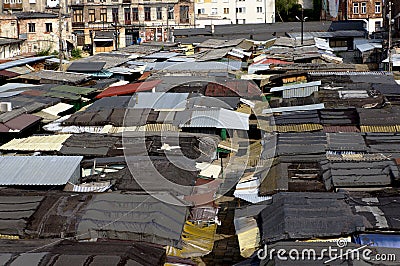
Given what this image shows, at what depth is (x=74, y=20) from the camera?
49.3 metres

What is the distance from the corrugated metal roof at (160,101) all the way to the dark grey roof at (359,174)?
23.8 ft

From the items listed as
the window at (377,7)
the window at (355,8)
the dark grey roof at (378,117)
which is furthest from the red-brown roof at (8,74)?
the window at (377,7)

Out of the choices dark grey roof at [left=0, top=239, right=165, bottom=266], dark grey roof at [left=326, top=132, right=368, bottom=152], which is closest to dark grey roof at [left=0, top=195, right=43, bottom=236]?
dark grey roof at [left=0, top=239, right=165, bottom=266]

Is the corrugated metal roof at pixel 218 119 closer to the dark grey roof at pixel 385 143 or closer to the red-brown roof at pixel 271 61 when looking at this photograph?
the dark grey roof at pixel 385 143

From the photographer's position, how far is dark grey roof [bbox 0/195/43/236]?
978cm

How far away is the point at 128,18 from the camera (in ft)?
160

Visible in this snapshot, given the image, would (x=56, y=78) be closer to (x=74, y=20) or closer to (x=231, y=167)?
(x=231, y=167)

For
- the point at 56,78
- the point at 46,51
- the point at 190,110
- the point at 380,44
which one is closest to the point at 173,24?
the point at 46,51

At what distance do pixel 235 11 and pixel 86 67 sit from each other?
2603 cm

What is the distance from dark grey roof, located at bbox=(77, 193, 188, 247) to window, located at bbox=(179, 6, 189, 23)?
39.9 m

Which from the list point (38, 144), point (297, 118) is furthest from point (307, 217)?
point (38, 144)

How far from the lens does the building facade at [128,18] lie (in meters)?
48.6

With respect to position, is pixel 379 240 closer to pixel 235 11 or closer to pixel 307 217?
pixel 307 217

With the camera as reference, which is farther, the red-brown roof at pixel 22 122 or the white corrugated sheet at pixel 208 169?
the red-brown roof at pixel 22 122
